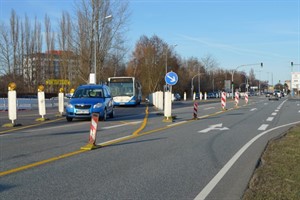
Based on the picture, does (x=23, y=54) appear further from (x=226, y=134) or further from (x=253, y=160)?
(x=253, y=160)

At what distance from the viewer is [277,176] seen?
299 inches

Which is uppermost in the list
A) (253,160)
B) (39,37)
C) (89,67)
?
(39,37)

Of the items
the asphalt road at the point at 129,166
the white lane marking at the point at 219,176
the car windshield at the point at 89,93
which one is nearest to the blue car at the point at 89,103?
the car windshield at the point at 89,93

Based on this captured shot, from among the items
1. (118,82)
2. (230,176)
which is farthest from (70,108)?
(118,82)

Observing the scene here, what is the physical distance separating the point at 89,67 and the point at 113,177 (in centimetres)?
4404

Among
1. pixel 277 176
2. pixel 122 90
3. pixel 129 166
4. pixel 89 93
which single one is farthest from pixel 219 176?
pixel 122 90

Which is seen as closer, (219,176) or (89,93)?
(219,176)

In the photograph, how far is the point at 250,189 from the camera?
666 centimetres

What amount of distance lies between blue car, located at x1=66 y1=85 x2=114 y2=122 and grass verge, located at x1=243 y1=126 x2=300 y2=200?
34.8 feet

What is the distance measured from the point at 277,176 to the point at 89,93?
49.7ft

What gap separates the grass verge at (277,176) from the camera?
6320 mm

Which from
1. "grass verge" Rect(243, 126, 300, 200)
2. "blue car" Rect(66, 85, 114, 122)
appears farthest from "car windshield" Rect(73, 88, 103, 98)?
"grass verge" Rect(243, 126, 300, 200)

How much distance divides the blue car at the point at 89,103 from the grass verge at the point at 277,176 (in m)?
10.6

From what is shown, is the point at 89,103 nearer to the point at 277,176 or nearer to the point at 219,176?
the point at 219,176
